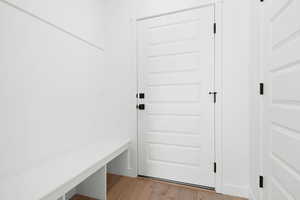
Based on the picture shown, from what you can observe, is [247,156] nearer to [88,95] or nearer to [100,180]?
[100,180]

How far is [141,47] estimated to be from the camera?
6.79ft

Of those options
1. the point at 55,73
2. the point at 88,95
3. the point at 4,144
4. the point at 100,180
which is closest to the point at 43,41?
the point at 55,73

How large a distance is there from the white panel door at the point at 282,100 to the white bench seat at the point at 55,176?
4.80 feet

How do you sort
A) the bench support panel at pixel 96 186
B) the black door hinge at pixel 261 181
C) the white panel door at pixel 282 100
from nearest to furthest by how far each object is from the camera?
1. the white panel door at pixel 282 100
2. the black door hinge at pixel 261 181
3. the bench support panel at pixel 96 186

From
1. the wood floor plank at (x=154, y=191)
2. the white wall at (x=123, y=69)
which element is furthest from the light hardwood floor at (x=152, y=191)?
the white wall at (x=123, y=69)

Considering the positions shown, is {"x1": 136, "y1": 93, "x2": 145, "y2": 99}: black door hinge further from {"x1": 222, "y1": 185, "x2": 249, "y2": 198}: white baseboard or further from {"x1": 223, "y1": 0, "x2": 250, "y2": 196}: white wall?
{"x1": 222, "y1": 185, "x2": 249, "y2": 198}: white baseboard

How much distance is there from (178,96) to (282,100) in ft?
3.39

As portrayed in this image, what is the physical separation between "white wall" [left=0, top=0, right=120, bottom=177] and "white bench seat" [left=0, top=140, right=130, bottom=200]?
12 cm

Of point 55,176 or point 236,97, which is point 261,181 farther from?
point 55,176

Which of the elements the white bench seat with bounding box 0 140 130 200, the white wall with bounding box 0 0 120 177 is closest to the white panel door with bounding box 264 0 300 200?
the white bench seat with bounding box 0 140 130 200

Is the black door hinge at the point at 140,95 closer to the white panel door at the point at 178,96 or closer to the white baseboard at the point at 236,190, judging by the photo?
the white panel door at the point at 178,96

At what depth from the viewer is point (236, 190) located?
162cm

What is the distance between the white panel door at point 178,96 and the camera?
69.3 inches

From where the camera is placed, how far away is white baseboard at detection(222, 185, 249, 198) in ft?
5.24
